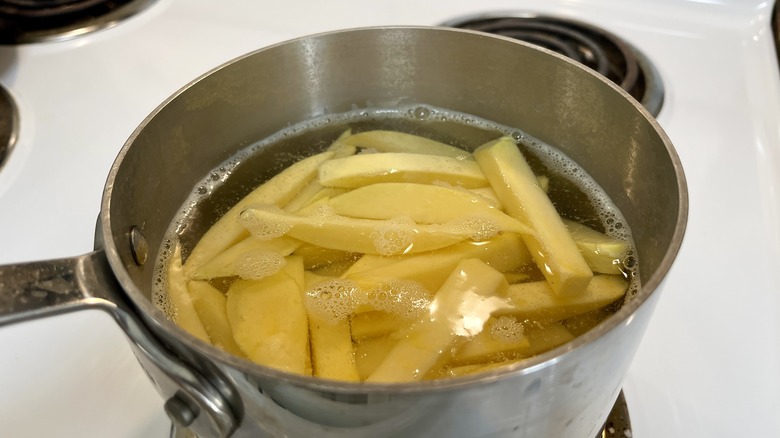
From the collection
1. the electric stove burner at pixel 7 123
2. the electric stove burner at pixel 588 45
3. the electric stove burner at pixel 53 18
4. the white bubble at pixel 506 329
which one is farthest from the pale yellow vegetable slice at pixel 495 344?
the electric stove burner at pixel 53 18

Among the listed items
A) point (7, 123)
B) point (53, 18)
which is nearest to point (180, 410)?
point (7, 123)

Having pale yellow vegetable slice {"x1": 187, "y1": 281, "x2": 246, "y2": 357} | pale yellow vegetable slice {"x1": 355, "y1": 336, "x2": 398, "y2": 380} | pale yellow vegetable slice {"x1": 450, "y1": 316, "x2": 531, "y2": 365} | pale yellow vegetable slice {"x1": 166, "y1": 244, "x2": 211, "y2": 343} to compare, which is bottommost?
pale yellow vegetable slice {"x1": 166, "y1": 244, "x2": 211, "y2": 343}

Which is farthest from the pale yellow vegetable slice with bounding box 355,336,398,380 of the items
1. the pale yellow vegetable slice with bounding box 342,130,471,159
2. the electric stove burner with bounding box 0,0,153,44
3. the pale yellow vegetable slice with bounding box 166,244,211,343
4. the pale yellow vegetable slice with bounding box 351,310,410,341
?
the electric stove burner with bounding box 0,0,153,44


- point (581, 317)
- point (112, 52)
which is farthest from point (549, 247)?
point (112, 52)

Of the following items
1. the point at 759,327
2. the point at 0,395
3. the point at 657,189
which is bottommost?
the point at 0,395

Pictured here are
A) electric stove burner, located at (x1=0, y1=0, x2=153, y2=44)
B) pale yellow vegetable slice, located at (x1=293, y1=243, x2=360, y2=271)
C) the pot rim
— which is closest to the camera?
the pot rim

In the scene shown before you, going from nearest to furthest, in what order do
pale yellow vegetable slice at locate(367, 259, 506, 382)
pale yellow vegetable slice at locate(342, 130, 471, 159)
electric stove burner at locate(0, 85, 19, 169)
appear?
pale yellow vegetable slice at locate(367, 259, 506, 382), pale yellow vegetable slice at locate(342, 130, 471, 159), electric stove burner at locate(0, 85, 19, 169)

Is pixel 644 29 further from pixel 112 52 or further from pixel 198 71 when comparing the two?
pixel 112 52

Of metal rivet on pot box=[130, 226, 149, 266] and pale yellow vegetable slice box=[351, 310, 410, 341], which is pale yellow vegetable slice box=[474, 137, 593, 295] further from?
metal rivet on pot box=[130, 226, 149, 266]

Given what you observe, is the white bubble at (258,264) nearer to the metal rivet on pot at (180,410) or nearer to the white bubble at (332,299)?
the white bubble at (332,299)
